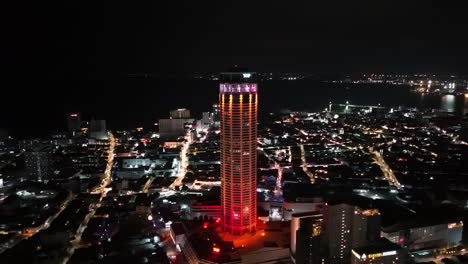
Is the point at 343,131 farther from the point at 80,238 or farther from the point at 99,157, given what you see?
the point at 80,238

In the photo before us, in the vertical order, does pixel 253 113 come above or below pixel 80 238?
above

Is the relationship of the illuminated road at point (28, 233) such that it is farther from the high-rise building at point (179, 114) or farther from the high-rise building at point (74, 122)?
the high-rise building at point (179, 114)

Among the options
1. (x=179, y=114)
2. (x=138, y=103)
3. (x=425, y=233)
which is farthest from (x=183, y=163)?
(x=138, y=103)

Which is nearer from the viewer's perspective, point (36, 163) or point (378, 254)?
point (378, 254)

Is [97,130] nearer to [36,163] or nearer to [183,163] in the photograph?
[36,163]

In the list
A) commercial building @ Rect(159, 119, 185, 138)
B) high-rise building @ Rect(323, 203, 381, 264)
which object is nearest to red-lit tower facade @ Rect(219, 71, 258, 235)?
high-rise building @ Rect(323, 203, 381, 264)

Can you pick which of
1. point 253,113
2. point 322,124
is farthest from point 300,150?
point 253,113
